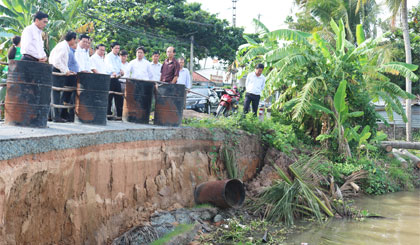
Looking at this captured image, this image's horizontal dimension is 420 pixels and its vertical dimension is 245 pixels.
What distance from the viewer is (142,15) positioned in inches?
1003

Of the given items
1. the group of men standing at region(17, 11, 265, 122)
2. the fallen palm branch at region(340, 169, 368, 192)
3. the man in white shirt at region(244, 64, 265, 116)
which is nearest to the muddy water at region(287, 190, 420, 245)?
the fallen palm branch at region(340, 169, 368, 192)

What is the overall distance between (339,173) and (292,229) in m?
4.02

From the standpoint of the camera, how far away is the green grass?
6166mm

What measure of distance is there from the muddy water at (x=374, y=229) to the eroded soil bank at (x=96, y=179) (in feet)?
7.37

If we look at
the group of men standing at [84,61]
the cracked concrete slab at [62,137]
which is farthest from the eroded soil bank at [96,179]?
the group of men standing at [84,61]

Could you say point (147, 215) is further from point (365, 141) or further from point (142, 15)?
point (142, 15)

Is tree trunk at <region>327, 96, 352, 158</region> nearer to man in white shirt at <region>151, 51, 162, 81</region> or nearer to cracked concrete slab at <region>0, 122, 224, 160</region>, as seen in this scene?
man in white shirt at <region>151, 51, 162, 81</region>

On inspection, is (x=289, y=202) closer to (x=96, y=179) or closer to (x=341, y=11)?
(x=96, y=179)

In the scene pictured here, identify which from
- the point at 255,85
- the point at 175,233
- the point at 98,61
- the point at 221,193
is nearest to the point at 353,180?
the point at 255,85

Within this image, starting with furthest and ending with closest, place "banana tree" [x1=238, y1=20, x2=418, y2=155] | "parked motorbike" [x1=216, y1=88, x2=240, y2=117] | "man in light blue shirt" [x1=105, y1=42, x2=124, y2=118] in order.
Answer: "parked motorbike" [x1=216, y1=88, x2=240, y2=117] < "banana tree" [x1=238, y1=20, x2=418, y2=155] < "man in light blue shirt" [x1=105, y1=42, x2=124, y2=118]

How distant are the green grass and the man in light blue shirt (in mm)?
2963

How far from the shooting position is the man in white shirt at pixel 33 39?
21.2 feet

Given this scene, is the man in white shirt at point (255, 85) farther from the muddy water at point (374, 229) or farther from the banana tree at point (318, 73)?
the muddy water at point (374, 229)

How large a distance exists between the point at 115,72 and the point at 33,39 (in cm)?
287
